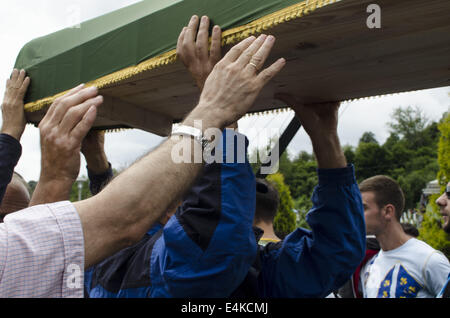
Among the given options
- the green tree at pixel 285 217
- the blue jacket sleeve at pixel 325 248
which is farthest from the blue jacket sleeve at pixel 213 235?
the green tree at pixel 285 217

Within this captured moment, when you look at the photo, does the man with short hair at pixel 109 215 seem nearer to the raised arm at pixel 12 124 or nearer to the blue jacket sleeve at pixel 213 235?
the blue jacket sleeve at pixel 213 235

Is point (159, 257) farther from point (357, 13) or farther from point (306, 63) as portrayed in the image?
point (357, 13)

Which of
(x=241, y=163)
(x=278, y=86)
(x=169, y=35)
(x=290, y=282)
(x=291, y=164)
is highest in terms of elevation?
(x=291, y=164)

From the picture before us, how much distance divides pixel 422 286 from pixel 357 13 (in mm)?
2452

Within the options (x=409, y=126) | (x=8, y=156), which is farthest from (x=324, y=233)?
(x=409, y=126)

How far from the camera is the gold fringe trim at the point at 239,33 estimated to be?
1.05 meters

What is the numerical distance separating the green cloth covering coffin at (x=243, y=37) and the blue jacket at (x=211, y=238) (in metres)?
0.39

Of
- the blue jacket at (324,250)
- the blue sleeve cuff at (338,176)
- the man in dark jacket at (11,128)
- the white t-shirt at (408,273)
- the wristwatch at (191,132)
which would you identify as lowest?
the white t-shirt at (408,273)

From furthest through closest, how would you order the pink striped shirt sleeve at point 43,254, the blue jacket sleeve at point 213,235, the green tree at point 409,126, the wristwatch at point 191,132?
1. the green tree at point 409,126
2. the blue jacket sleeve at point 213,235
3. the wristwatch at point 191,132
4. the pink striped shirt sleeve at point 43,254

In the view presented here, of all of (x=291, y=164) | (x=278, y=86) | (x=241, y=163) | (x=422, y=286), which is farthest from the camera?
(x=291, y=164)

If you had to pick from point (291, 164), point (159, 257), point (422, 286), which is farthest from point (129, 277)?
point (291, 164)

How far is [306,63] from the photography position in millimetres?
1397

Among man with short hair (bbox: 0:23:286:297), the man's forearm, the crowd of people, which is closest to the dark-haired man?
the crowd of people

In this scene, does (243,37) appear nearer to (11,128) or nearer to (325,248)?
(325,248)
